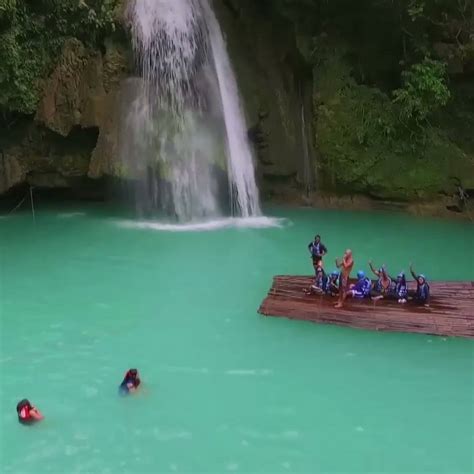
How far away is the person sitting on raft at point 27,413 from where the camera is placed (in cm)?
854

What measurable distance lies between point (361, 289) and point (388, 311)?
72 cm

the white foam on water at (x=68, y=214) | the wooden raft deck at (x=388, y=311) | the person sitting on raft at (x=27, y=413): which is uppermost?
the white foam on water at (x=68, y=214)

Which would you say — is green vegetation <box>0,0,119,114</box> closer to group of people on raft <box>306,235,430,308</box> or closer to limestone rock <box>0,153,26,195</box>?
limestone rock <box>0,153,26,195</box>

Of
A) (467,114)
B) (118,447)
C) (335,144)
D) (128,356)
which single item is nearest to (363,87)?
(335,144)

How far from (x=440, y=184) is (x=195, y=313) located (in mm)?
9422

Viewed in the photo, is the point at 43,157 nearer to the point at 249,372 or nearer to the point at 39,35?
the point at 39,35

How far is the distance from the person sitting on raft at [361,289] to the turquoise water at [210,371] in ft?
3.01

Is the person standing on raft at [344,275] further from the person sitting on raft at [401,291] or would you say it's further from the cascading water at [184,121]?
the cascading water at [184,121]

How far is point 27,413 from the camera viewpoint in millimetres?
8547

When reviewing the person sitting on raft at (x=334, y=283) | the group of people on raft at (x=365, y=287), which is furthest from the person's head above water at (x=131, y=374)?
the person sitting on raft at (x=334, y=283)

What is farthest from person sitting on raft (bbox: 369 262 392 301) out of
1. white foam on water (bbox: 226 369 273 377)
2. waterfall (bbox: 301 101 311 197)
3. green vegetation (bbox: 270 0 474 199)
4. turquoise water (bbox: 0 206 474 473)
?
waterfall (bbox: 301 101 311 197)

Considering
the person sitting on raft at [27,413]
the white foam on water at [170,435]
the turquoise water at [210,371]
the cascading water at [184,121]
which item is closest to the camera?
the turquoise water at [210,371]

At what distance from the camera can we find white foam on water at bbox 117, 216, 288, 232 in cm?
1717

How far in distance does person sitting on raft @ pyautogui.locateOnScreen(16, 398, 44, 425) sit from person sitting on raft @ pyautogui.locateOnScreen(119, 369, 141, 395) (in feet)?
3.73
